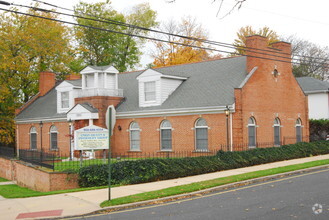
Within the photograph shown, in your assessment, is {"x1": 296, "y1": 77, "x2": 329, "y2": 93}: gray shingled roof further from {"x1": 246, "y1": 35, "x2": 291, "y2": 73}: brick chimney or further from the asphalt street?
the asphalt street

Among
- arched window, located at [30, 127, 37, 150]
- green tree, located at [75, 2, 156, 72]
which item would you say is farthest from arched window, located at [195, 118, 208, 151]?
green tree, located at [75, 2, 156, 72]

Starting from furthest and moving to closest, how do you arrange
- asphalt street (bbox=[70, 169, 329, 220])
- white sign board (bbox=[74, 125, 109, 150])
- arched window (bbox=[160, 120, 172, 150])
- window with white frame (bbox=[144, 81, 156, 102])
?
window with white frame (bbox=[144, 81, 156, 102]) → arched window (bbox=[160, 120, 172, 150]) → white sign board (bbox=[74, 125, 109, 150]) → asphalt street (bbox=[70, 169, 329, 220])

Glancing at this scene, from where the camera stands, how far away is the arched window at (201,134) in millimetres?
25891

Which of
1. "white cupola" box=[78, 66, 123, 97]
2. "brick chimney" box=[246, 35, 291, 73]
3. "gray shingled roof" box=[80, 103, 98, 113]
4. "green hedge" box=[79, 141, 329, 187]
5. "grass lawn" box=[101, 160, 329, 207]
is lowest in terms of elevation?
"grass lawn" box=[101, 160, 329, 207]

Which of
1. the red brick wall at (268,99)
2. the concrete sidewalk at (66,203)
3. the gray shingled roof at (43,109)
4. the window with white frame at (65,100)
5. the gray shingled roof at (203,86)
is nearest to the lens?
the concrete sidewalk at (66,203)

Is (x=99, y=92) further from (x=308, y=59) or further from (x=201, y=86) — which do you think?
(x=308, y=59)

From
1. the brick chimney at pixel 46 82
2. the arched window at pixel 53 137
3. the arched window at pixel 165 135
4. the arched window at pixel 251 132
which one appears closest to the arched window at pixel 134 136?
the arched window at pixel 165 135

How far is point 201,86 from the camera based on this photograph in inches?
1113

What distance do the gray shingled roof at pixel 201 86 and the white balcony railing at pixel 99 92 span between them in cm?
80

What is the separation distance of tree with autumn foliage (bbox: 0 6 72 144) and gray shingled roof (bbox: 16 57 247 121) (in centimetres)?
616

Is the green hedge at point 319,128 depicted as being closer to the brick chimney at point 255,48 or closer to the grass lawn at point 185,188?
the brick chimney at point 255,48

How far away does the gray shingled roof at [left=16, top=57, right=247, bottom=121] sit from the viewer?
85.7ft

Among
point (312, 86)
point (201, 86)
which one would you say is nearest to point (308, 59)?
point (312, 86)

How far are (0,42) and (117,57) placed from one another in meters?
21.7
